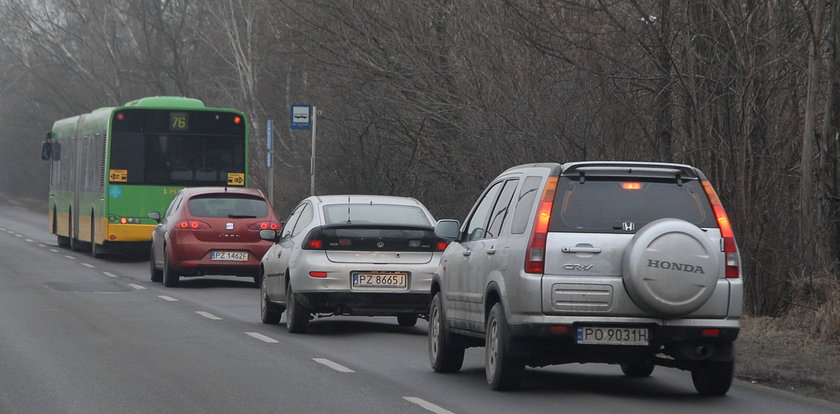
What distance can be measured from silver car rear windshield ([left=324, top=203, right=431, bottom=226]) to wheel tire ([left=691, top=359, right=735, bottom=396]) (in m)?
5.47

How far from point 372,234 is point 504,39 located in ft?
36.2

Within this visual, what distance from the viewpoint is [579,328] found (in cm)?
1045

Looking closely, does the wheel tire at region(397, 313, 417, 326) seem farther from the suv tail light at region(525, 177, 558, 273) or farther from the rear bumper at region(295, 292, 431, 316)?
the suv tail light at region(525, 177, 558, 273)

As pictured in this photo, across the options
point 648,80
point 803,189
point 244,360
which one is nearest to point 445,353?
point 244,360

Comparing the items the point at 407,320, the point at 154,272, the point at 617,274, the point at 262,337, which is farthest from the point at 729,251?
the point at 154,272

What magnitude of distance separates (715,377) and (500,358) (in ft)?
5.03

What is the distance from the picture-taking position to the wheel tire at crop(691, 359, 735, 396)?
1097 centimetres

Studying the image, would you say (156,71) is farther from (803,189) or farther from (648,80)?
(803,189)

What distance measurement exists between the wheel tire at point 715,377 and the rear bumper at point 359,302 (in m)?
4.93

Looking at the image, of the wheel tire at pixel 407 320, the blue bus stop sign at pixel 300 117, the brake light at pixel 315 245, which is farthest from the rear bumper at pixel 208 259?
the blue bus stop sign at pixel 300 117

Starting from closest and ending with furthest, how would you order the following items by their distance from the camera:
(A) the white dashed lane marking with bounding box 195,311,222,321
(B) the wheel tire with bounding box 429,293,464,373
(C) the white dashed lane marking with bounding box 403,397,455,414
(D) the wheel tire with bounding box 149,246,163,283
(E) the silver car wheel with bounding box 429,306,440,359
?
(C) the white dashed lane marking with bounding box 403,397,455,414
(B) the wheel tire with bounding box 429,293,464,373
(E) the silver car wheel with bounding box 429,306,440,359
(A) the white dashed lane marking with bounding box 195,311,222,321
(D) the wheel tire with bounding box 149,246,163,283

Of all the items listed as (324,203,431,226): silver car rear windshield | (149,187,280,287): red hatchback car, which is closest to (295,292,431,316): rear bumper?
(324,203,431,226): silver car rear windshield

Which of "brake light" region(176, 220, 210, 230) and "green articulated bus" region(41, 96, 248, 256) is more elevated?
"green articulated bus" region(41, 96, 248, 256)

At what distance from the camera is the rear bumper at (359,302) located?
619 inches
